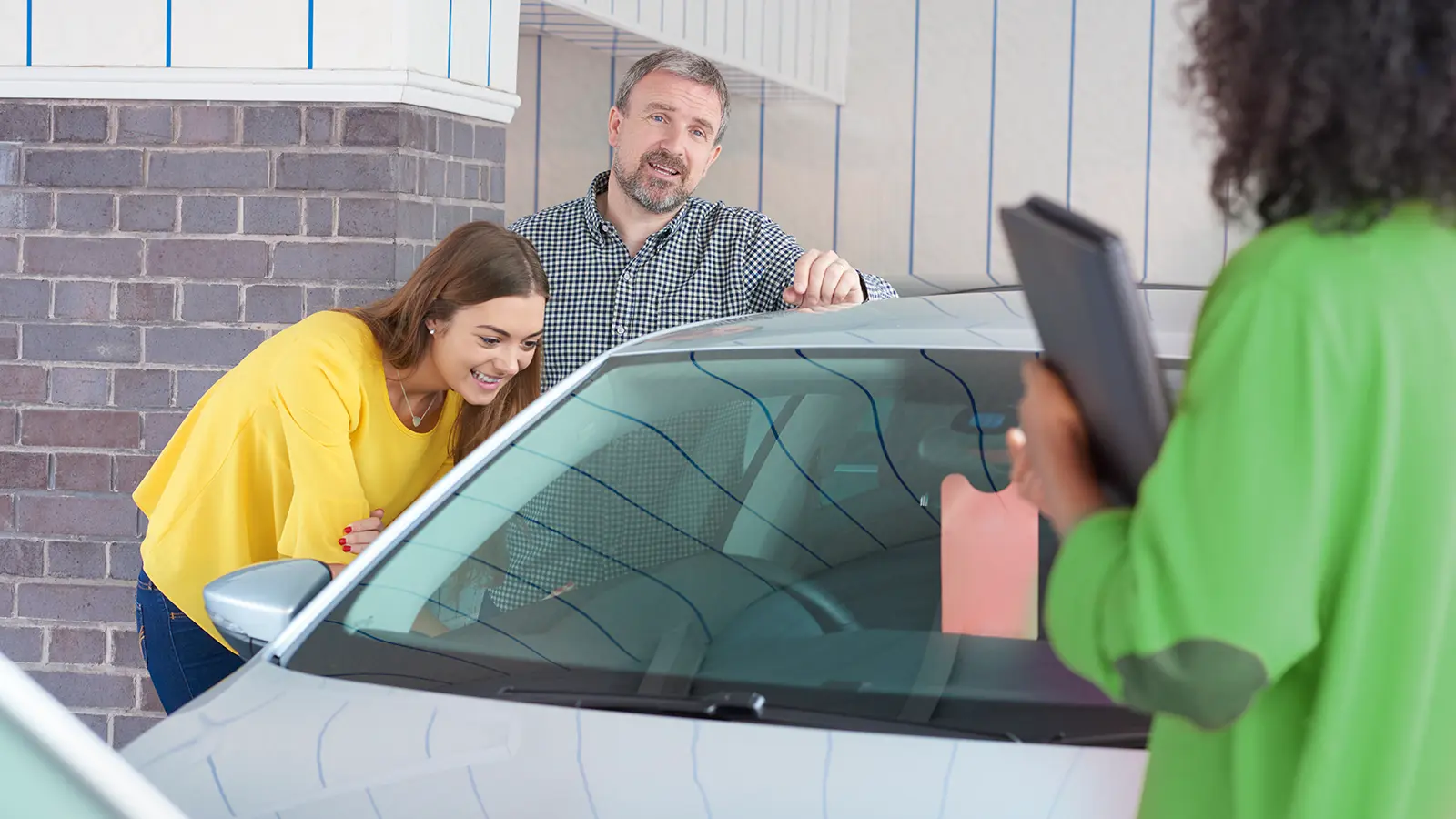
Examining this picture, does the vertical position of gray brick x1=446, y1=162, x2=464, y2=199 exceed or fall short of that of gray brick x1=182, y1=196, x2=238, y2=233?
it exceeds it

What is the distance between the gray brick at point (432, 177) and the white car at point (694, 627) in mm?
1346

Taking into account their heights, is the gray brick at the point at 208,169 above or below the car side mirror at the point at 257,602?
above

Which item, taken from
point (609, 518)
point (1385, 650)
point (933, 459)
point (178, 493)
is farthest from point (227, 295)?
point (1385, 650)

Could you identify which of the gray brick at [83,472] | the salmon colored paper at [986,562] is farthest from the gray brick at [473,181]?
Answer: the salmon colored paper at [986,562]

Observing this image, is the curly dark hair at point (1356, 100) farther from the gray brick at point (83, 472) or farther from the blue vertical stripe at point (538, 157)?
the blue vertical stripe at point (538, 157)

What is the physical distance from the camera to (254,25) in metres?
3.17

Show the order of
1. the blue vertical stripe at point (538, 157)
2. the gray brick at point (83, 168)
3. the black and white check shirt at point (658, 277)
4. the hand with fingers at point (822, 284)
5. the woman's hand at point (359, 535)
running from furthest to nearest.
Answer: the blue vertical stripe at point (538, 157) < the gray brick at point (83, 168) < the black and white check shirt at point (658, 277) < the hand with fingers at point (822, 284) < the woman's hand at point (359, 535)

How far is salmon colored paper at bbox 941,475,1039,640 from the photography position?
1.64 m

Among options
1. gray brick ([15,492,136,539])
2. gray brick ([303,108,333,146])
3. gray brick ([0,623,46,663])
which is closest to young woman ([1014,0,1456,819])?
gray brick ([303,108,333,146])

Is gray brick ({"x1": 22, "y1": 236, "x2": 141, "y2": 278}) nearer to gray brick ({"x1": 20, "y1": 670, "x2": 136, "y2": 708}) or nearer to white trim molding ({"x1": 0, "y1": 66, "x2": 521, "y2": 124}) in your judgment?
white trim molding ({"x1": 0, "y1": 66, "x2": 521, "y2": 124})

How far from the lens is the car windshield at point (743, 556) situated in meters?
1.59

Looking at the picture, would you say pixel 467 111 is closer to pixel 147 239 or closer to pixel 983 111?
pixel 147 239

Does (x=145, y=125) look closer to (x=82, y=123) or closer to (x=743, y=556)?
(x=82, y=123)

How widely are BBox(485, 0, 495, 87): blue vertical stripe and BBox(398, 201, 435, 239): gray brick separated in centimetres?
37
